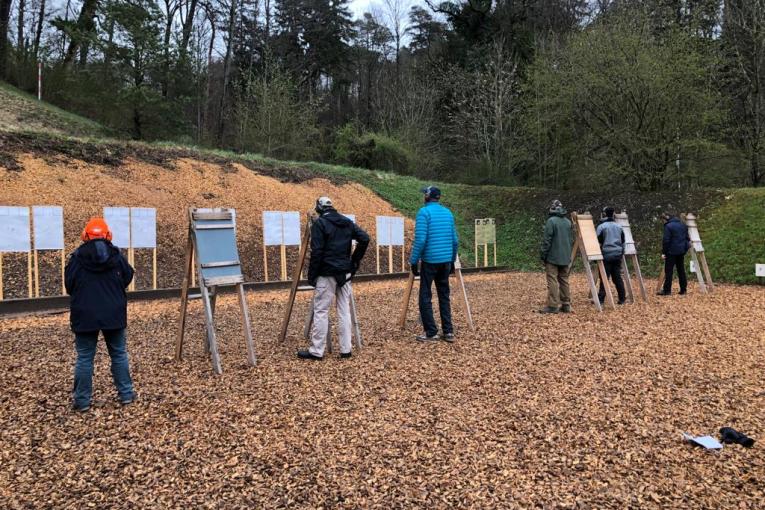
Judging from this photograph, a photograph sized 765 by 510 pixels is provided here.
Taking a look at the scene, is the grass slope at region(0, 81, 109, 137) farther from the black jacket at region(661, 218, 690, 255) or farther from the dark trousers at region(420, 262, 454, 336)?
the black jacket at region(661, 218, 690, 255)

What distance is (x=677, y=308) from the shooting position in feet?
30.3

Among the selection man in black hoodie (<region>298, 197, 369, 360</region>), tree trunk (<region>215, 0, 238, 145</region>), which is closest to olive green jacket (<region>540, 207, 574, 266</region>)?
man in black hoodie (<region>298, 197, 369, 360</region>)

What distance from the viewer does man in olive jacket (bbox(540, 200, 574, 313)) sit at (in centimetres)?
866

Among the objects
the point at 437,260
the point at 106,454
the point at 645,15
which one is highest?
the point at 645,15

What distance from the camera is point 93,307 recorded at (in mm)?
4168

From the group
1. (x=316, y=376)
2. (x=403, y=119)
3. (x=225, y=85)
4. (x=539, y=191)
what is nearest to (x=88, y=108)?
(x=225, y=85)

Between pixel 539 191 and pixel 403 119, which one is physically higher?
pixel 403 119

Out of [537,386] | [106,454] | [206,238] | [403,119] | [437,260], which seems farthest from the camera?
[403,119]

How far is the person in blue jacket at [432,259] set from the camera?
659 centimetres

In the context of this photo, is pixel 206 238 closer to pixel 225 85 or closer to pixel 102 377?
pixel 102 377

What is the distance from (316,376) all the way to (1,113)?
1825 centimetres

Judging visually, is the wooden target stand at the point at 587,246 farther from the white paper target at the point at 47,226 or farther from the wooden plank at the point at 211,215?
the white paper target at the point at 47,226

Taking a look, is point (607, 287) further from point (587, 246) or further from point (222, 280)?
point (222, 280)

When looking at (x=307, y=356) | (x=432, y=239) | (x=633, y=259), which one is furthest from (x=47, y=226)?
(x=633, y=259)
